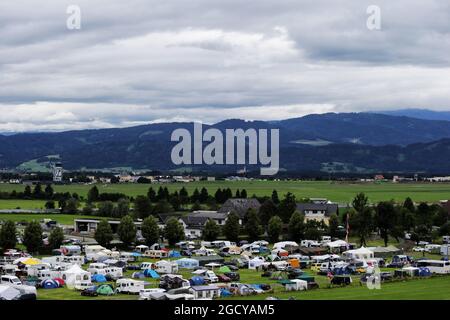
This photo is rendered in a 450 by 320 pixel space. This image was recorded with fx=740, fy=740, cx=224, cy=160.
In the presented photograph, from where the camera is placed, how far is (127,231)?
119ft

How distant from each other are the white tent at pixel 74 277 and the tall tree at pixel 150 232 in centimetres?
1245

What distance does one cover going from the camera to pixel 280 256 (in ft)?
105

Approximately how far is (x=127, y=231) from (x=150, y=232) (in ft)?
3.89

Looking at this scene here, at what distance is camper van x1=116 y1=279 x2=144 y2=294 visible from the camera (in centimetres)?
2266

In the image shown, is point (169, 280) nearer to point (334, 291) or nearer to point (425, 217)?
point (334, 291)

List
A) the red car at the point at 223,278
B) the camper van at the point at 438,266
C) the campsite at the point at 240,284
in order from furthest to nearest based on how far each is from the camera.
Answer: the camper van at the point at 438,266 → the red car at the point at 223,278 → the campsite at the point at 240,284

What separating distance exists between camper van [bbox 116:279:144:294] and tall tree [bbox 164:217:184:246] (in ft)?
45.3

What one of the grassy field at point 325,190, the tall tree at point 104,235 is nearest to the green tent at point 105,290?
the tall tree at point 104,235


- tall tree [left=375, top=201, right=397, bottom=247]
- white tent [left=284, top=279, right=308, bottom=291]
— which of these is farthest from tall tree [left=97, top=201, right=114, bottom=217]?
white tent [left=284, top=279, right=308, bottom=291]

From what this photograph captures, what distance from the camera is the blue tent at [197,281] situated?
23.8 metres

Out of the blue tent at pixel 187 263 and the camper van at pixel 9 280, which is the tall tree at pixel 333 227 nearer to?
the blue tent at pixel 187 263

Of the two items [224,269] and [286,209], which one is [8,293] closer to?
[224,269]

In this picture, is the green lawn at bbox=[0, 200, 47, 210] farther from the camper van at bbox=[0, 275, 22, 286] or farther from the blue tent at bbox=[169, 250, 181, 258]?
the camper van at bbox=[0, 275, 22, 286]
